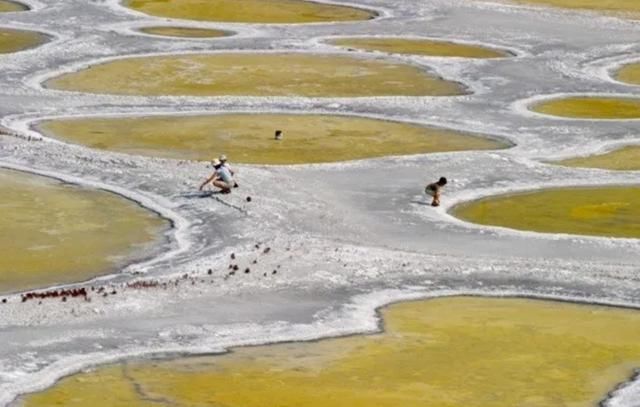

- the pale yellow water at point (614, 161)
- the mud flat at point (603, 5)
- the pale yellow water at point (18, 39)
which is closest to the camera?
the pale yellow water at point (614, 161)

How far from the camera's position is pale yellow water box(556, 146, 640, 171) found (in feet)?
199

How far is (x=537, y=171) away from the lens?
58.2m

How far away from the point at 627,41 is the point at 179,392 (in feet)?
210

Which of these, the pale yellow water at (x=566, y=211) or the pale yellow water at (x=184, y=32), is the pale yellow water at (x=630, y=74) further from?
the pale yellow water at (x=566, y=211)

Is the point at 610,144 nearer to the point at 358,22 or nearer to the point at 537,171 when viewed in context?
the point at 537,171

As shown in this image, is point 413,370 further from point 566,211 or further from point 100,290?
point 566,211

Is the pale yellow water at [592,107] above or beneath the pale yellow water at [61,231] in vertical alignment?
beneath

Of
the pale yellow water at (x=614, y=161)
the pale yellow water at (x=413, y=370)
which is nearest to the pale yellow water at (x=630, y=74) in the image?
the pale yellow water at (x=614, y=161)

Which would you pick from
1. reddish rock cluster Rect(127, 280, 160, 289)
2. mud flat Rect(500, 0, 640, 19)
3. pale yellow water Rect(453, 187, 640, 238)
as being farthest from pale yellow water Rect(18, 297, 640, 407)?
mud flat Rect(500, 0, 640, 19)

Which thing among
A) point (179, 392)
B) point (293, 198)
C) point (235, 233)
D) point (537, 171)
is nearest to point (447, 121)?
point (537, 171)

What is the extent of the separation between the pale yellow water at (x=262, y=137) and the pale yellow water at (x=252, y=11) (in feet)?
103

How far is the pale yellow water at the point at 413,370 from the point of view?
3281cm

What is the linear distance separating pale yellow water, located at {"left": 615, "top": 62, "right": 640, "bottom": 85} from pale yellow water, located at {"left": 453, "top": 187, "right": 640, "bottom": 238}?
26.9 metres

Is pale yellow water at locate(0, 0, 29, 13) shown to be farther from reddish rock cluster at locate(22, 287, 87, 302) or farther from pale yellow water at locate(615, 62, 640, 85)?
reddish rock cluster at locate(22, 287, 87, 302)
